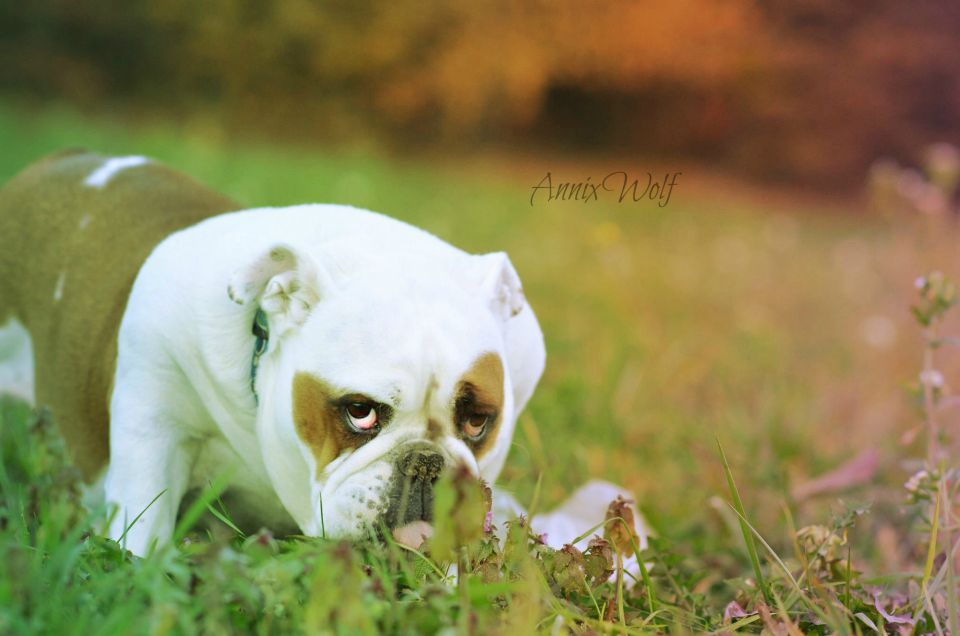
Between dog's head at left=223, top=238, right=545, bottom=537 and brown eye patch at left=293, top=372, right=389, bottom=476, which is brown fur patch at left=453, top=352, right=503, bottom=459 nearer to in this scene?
dog's head at left=223, top=238, right=545, bottom=537

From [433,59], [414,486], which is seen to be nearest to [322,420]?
[414,486]

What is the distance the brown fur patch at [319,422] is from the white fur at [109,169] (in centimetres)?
132

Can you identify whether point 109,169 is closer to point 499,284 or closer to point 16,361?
point 16,361

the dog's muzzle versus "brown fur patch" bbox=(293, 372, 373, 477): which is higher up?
"brown fur patch" bbox=(293, 372, 373, 477)

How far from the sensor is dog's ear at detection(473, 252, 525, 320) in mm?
2416

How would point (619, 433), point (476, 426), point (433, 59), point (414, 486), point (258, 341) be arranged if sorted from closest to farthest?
point (414, 486), point (476, 426), point (258, 341), point (619, 433), point (433, 59)

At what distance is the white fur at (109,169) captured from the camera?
10.2ft

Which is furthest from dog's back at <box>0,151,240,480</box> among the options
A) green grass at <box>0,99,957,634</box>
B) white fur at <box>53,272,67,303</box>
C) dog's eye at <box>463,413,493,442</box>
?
dog's eye at <box>463,413,493,442</box>

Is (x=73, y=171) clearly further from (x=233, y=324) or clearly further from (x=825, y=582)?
(x=825, y=582)

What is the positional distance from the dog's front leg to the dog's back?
27 centimetres

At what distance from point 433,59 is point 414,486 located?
14.5 m

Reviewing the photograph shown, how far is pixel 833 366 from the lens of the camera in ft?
18.2

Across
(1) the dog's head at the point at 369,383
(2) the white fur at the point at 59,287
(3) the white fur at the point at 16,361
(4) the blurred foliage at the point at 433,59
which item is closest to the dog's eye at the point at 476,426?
(1) the dog's head at the point at 369,383

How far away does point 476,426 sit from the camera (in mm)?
2322
